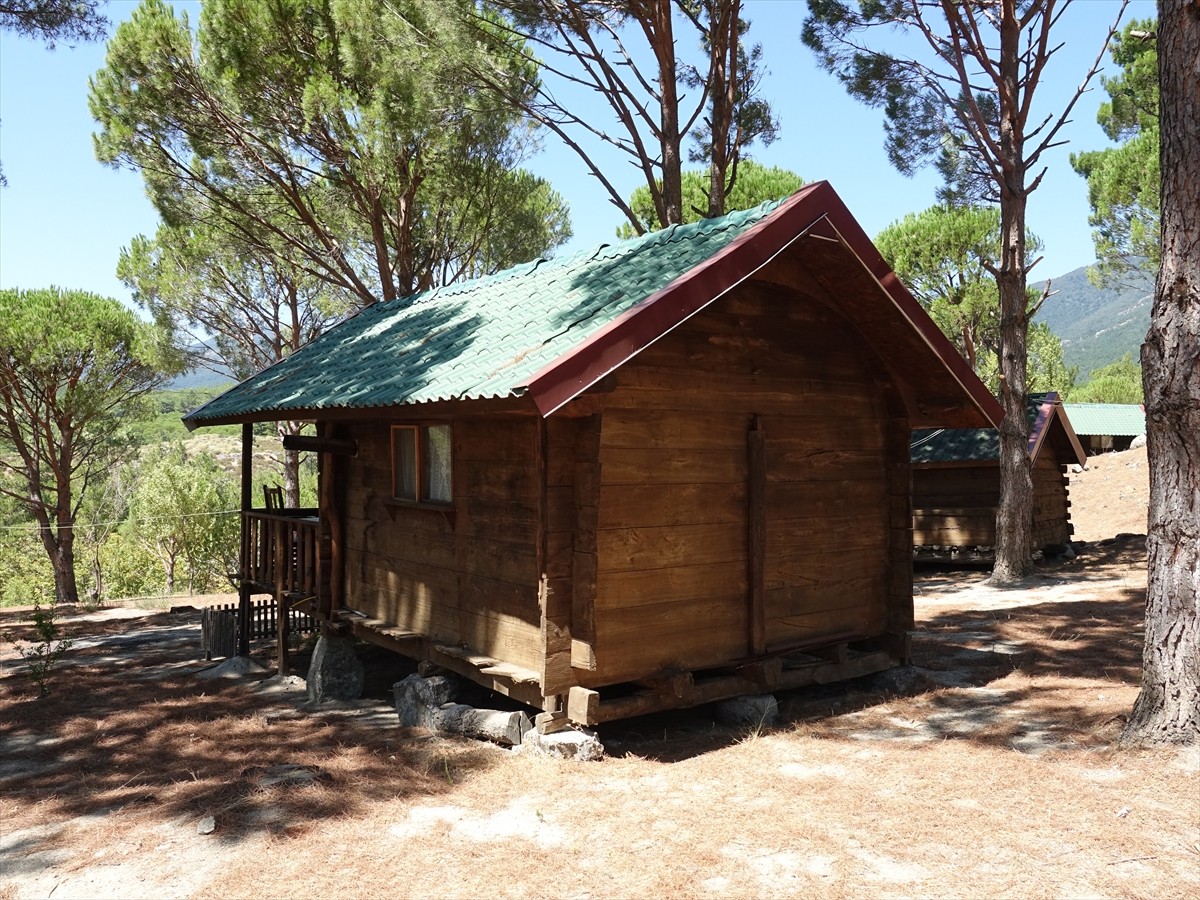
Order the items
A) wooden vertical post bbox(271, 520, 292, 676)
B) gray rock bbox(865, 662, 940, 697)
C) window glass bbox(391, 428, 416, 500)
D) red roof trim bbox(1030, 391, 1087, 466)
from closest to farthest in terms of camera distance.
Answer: gray rock bbox(865, 662, 940, 697)
window glass bbox(391, 428, 416, 500)
wooden vertical post bbox(271, 520, 292, 676)
red roof trim bbox(1030, 391, 1087, 466)

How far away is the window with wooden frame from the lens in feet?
27.3

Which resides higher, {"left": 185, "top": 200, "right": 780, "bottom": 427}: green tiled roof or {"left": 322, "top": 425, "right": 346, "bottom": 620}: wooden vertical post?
{"left": 185, "top": 200, "right": 780, "bottom": 427}: green tiled roof

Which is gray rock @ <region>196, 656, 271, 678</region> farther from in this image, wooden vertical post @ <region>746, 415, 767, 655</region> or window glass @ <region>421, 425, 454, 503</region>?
wooden vertical post @ <region>746, 415, 767, 655</region>

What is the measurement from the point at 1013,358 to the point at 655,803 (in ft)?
41.9

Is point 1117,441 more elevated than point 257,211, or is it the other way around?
point 257,211

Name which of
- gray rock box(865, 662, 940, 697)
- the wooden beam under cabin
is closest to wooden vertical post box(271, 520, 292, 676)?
the wooden beam under cabin

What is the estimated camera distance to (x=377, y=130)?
54.5 ft

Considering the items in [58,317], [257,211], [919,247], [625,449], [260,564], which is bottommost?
[260,564]

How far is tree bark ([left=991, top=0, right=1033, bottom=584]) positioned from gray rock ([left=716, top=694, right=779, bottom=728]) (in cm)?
976

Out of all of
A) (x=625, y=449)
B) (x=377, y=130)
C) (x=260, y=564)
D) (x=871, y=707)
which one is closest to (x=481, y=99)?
(x=377, y=130)

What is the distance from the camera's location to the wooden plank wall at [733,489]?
22.7 ft

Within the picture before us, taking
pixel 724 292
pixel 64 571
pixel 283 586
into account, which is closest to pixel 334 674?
pixel 283 586

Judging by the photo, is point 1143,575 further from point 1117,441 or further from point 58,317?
point 1117,441

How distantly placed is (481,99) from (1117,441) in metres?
37.5
